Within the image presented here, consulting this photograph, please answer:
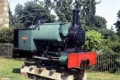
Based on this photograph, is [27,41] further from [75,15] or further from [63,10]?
[63,10]

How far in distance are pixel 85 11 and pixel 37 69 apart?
196ft

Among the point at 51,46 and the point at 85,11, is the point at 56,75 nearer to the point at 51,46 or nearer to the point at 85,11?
the point at 51,46

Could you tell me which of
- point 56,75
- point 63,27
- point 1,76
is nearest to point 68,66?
point 56,75

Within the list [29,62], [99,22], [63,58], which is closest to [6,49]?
[29,62]

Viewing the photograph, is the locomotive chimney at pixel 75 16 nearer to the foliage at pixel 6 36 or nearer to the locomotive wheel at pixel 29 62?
the locomotive wheel at pixel 29 62

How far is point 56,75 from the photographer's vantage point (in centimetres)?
1002

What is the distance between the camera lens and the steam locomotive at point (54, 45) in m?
9.77

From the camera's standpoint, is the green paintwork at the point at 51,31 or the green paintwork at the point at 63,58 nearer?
the green paintwork at the point at 63,58

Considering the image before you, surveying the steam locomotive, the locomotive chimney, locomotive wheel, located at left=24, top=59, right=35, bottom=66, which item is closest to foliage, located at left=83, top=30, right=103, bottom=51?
locomotive wheel, located at left=24, top=59, right=35, bottom=66

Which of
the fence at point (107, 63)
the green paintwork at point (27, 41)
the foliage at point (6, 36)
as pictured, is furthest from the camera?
the foliage at point (6, 36)

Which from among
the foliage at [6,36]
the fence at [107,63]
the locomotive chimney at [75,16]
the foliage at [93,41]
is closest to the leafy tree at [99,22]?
the foliage at [6,36]

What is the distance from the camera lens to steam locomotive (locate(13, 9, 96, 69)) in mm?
9766

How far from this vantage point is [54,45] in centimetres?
1073

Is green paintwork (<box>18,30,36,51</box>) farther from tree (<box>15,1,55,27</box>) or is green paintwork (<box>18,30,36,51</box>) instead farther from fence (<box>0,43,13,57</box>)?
tree (<box>15,1,55,27</box>)
